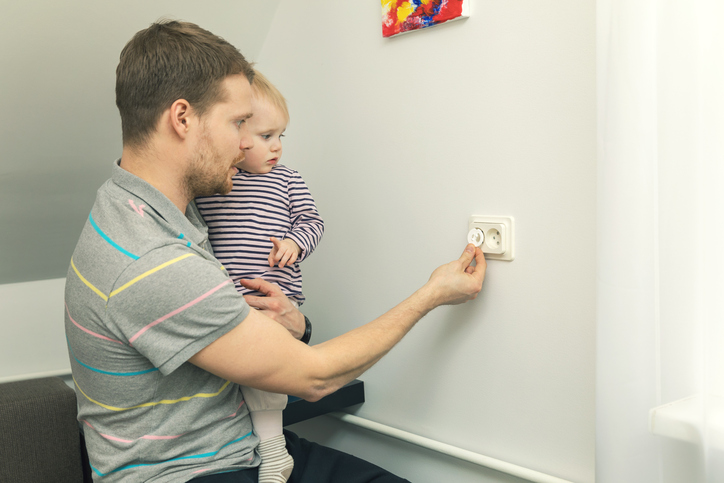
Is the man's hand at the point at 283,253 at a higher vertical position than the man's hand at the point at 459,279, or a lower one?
higher

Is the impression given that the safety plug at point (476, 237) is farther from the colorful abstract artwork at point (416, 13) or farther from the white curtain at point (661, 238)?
the colorful abstract artwork at point (416, 13)

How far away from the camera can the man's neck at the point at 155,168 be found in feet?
3.75

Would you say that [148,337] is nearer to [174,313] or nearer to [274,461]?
[174,313]

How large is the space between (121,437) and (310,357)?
0.39 meters

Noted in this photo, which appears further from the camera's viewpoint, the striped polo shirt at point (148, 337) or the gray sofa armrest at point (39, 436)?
the gray sofa armrest at point (39, 436)

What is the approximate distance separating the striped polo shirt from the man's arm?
0.04 metres

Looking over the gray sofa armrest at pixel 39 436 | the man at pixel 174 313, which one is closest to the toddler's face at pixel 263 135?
the man at pixel 174 313

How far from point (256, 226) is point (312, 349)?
1.25ft

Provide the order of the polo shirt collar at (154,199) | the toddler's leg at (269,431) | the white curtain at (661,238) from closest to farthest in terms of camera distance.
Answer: the white curtain at (661,238) → the polo shirt collar at (154,199) → the toddler's leg at (269,431)

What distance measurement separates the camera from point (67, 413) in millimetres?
1604

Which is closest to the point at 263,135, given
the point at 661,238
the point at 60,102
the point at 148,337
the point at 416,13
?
the point at 416,13

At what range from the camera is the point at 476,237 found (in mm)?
1351

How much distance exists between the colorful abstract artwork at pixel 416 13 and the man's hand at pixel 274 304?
721 mm

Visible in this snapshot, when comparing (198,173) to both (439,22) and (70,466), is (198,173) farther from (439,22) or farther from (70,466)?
(70,466)
